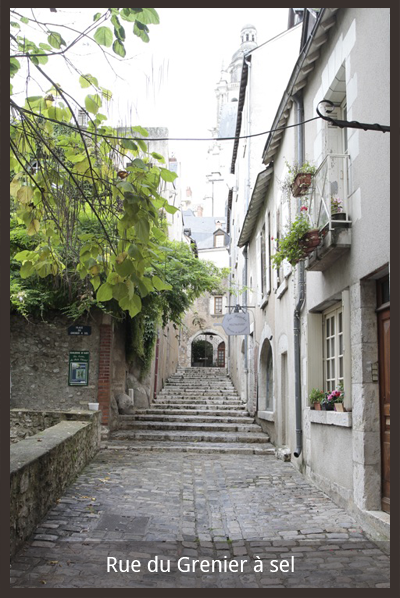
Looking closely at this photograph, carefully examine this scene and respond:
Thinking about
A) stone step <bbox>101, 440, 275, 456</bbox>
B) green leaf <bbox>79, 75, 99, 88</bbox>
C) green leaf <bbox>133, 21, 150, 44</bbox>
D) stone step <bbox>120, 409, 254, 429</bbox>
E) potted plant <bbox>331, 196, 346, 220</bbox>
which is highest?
green leaf <bbox>133, 21, 150, 44</bbox>

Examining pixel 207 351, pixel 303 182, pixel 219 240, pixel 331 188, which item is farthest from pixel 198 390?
pixel 219 240

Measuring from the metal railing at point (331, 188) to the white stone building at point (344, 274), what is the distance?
0.01 meters

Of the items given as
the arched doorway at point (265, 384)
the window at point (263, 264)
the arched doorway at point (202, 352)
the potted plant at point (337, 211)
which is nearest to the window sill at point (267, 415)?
the arched doorway at point (265, 384)

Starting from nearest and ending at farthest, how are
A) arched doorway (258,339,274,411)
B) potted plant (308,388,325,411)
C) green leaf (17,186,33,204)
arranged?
green leaf (17,186,33,204) → potted plant (308,388,325,411) → arched doorway (258,339,274,411)

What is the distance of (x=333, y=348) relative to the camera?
7.24 m

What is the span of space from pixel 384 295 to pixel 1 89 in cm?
364

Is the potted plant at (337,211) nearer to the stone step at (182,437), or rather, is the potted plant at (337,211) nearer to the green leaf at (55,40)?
the green leaf at (55,40)

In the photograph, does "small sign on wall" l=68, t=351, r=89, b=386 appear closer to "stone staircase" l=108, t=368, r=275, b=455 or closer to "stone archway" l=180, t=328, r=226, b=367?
"stone staircase" l=108, t=368, r=275, b=455

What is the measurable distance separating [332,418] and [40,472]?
304cm

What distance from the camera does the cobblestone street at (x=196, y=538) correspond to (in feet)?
13.1

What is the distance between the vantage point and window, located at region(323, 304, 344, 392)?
22.3 feet

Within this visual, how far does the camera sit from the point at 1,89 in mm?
3514

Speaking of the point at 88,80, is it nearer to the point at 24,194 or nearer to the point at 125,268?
the point at 24,194

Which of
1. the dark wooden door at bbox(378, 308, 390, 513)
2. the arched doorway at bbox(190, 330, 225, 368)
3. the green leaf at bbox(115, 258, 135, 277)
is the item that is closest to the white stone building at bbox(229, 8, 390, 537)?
the dark wooden door at bbox(378, 308, 390, 513)
